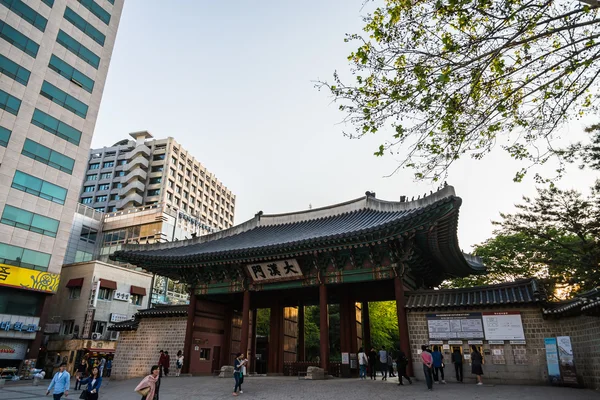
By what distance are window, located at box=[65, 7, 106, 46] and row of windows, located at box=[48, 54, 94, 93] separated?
4.51m

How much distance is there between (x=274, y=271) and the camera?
A: 733 inches

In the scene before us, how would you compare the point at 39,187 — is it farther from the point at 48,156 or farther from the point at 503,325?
the point at 503,325

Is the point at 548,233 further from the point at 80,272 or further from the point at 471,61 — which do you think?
the point at 80,272

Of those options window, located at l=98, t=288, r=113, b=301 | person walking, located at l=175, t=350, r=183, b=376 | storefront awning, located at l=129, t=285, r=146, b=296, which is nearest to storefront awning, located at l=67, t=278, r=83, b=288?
window, located at l=98, t=288, r=113, b=301

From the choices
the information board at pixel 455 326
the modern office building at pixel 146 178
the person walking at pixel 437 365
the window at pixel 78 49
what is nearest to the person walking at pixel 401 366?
the person walking at pixel 437 365

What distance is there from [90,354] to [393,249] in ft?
98.5

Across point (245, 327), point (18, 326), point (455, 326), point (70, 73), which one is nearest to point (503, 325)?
point (455, 326)

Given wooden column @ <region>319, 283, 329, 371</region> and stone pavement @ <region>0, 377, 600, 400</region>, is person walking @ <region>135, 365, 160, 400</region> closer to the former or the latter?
stone pavement @ <region>0, 377, 600, 400</region>

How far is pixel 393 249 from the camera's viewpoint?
51.8 feet

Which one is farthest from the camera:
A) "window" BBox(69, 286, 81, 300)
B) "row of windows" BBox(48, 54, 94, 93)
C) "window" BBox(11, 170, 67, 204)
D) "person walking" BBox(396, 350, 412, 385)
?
"window" BBox(69, 286, 81, 300)

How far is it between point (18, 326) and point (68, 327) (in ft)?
21.1

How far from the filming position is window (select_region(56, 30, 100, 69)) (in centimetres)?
3450

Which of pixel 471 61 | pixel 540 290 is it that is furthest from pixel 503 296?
pixel 471 61

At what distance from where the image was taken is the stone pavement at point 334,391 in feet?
35.4
